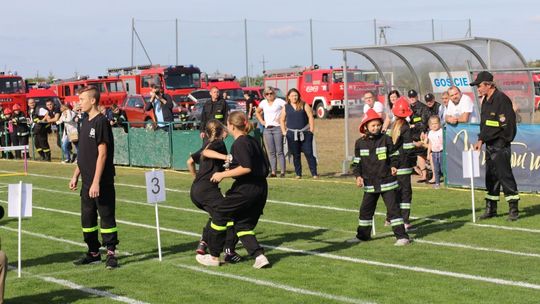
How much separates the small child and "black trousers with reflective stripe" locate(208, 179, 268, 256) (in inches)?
333

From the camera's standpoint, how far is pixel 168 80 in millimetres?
46281

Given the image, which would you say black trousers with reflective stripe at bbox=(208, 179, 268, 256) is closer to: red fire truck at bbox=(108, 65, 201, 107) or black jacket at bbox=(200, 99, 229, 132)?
black jacket at bbox=(200, 99, 229, 132)

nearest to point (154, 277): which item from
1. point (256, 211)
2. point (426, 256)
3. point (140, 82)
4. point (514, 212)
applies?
point (256, 211)

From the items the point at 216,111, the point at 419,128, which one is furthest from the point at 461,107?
the point at 216,111

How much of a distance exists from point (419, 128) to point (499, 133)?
213 inches

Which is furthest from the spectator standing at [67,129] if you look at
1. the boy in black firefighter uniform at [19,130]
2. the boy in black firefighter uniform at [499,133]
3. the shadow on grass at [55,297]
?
the shadow on grass at [55,297]

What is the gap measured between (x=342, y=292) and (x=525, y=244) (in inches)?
141

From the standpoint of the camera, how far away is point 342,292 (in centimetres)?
877

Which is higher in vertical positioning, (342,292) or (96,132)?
(96,132)

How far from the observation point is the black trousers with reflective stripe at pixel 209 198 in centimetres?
1030

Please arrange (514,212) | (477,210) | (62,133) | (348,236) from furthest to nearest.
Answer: (62,133)
(477,210)
(514,212)
(348,236)

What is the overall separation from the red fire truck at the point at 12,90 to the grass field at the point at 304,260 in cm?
3100

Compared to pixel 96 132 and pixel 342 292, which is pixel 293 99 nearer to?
pixel 96 132

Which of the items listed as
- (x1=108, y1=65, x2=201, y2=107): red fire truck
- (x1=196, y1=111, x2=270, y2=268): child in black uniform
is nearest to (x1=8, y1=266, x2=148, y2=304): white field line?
(x1=196, y1=111, x2=270, y2=268): child in black uniform
